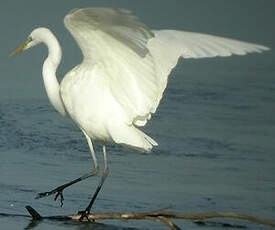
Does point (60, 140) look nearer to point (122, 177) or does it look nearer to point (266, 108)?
point (122, 177)

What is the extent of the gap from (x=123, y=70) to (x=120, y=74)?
1.2 inches

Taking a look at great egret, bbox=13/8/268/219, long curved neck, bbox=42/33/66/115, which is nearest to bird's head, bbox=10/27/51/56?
long curved neck, bbox=42/33/66/115

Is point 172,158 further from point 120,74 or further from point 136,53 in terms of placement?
point 136,53

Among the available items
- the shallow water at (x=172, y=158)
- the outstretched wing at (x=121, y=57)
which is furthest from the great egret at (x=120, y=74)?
the shallow water at (x=172, y=158)

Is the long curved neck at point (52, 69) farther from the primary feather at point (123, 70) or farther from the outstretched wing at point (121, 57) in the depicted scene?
the outstretched wing at point (121, 57)

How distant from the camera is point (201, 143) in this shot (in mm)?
5746

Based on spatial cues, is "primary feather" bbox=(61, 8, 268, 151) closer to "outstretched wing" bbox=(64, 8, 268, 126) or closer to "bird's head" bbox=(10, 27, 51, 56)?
"outstretched wing" bbox=(64, 8, 268, 126)

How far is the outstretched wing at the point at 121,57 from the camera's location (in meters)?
3.77

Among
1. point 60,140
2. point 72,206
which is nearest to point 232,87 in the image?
point 60,140

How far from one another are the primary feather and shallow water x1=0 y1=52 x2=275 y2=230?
45 centimetres

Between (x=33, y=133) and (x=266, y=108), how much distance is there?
1.29 meters

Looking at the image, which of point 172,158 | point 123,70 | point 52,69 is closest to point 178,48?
point 123,70

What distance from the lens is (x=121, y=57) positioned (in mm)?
4023

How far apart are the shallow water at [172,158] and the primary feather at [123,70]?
0.45 m
